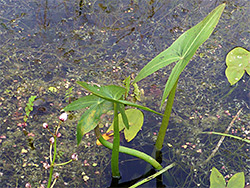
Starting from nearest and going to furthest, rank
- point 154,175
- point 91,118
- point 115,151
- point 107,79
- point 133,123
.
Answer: point 91,118 → point 115,151 → point 154,175 → point 133,123 → point 107,79

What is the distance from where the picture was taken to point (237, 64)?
209cm

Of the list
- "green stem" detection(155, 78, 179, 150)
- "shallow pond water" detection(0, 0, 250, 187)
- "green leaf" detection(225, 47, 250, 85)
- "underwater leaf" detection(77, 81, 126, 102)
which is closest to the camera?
"underwater leaf" detection(77, 81, 126, 102)

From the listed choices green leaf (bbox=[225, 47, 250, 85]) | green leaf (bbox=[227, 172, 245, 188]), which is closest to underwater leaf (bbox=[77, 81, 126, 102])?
green leaf (bbox=[227, 172, 245, 188])

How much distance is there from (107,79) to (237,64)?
87 cm

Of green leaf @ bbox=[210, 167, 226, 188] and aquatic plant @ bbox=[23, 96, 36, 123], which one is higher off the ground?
aquatic plant @ bbox=[23, 96, 36, 123]

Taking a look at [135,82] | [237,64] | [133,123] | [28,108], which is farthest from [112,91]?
[237,64]

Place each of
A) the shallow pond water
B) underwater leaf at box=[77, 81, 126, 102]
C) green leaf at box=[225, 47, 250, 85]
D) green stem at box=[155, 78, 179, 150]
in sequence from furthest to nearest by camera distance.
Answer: green leaf at box=[225, 47, 250, 85] < the shallow pond water < green stem at box=[155, 78, 179, 150] < underwater leaf at box=[77, 81, 126, 102]

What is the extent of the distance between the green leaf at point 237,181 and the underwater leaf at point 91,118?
0.70 metres

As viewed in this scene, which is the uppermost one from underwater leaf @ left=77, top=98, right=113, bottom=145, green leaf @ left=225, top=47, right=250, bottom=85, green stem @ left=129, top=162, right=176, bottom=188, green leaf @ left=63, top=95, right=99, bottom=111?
green leaf @ left=225, top=47, right=250, bottom=85

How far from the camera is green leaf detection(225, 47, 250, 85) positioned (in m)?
2.04

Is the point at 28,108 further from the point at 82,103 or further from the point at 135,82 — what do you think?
the point at 135,82

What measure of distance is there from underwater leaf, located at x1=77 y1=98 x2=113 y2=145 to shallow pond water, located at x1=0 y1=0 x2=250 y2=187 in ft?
1.24

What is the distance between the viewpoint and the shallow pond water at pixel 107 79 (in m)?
1.60

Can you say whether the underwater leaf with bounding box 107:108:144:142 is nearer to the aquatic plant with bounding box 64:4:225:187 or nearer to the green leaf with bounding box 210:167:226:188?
the aquatic plant with bounding box 64:4:225:187
